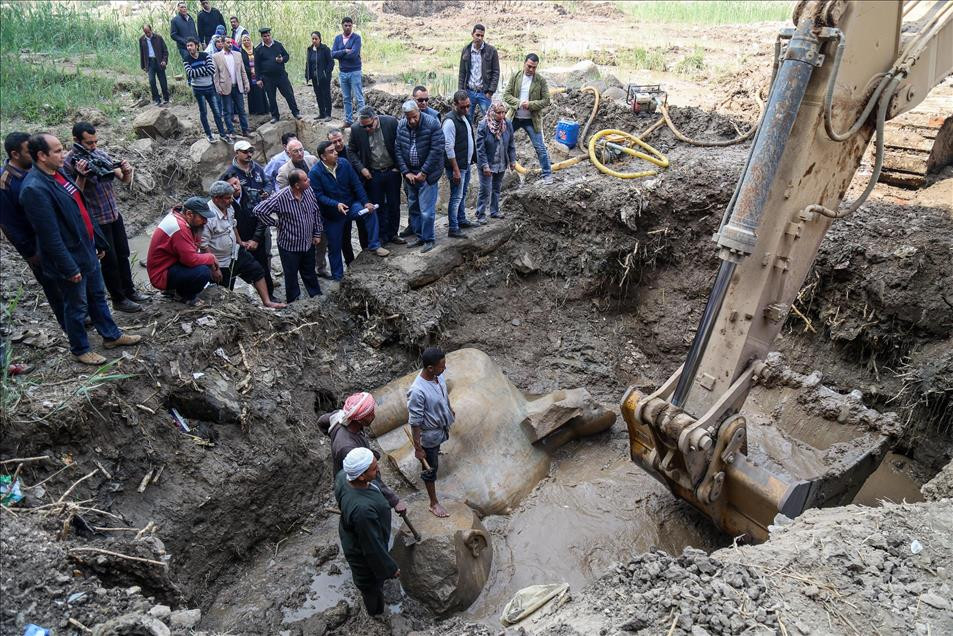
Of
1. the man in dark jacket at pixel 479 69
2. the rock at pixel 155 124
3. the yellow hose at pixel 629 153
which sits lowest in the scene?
the rock at pixel 155 124

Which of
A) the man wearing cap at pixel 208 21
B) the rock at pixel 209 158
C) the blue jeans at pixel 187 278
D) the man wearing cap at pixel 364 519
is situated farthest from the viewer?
the man wearing cap at pixel 208 21

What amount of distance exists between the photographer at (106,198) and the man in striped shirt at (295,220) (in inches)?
49.1

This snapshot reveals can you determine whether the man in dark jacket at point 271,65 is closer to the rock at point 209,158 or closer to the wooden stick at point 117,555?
the rock at point 209,158

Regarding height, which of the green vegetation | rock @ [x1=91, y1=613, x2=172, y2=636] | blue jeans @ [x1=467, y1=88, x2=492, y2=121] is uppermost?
the green vegetation

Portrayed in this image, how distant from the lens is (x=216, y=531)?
5102mm

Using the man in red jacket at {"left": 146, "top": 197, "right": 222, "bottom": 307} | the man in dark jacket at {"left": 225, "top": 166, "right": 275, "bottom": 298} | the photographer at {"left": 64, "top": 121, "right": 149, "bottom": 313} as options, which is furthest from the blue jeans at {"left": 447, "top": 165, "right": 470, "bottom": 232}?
the photographer at {"left": 64, "top": 121, "right": 149, "bottom": 313}

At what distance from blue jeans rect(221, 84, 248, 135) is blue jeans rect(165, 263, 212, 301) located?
5.08 m

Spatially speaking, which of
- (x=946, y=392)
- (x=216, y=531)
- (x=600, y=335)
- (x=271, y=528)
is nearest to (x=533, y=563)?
(x=271, y=528)

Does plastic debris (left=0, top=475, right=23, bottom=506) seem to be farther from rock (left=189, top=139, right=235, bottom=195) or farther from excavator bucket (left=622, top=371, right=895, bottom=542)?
rock (left=189, top=139, right=235, bottom=195)

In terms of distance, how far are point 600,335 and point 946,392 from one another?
3466mm

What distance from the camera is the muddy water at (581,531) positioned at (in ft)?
17.3

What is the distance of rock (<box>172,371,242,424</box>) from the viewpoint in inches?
211

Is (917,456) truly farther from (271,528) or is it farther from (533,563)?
(271,528)

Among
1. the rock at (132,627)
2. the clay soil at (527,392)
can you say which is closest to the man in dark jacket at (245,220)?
the clay soil at (527,392)
